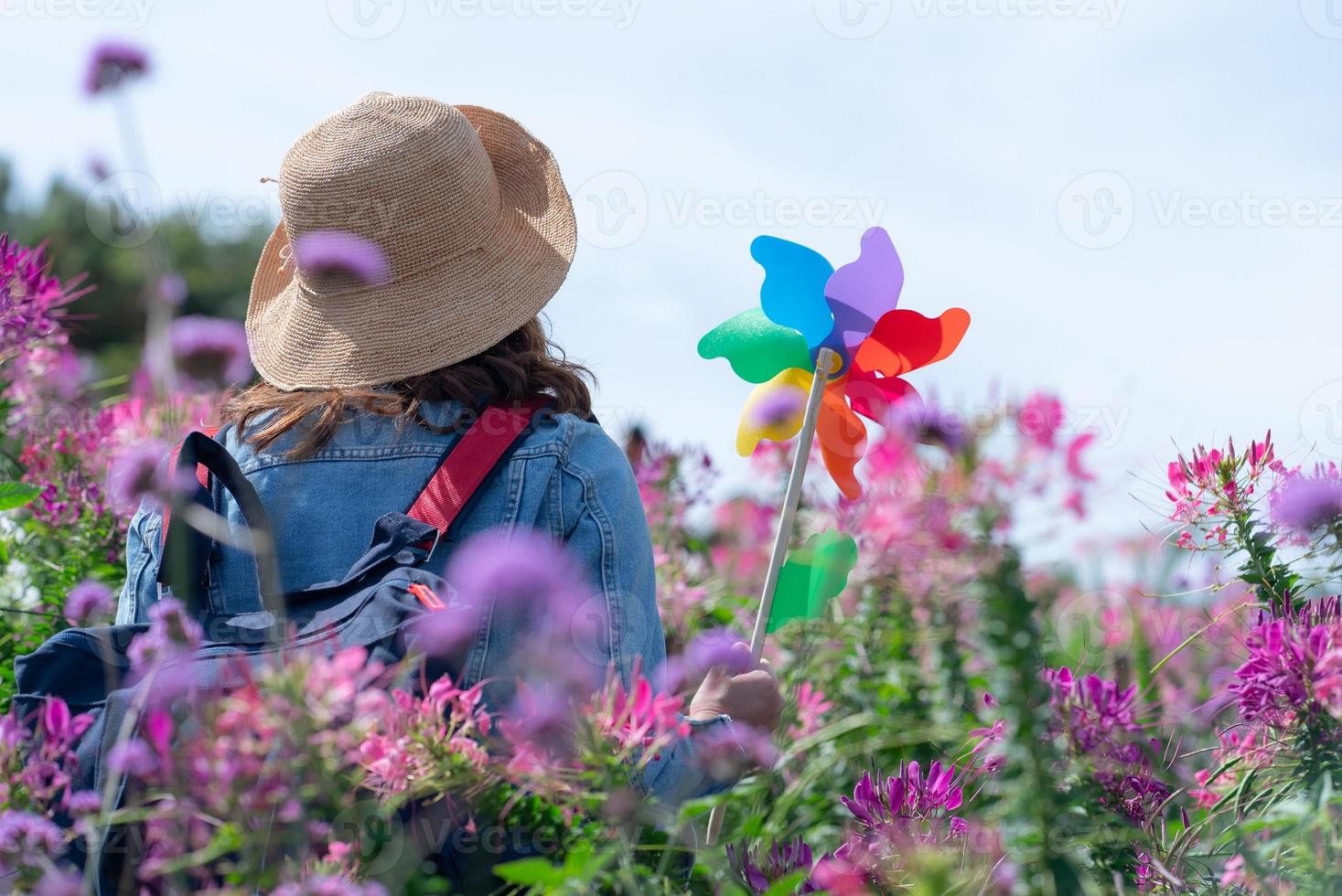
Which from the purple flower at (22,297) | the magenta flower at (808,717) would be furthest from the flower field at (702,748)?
the magenta flower at (808,717)

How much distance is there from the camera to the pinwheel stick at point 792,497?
74.7 inches

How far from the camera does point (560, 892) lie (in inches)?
43.1

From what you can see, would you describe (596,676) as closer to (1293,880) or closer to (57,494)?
(1293,880)

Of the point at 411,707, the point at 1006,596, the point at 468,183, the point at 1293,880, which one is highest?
the point at 468,183

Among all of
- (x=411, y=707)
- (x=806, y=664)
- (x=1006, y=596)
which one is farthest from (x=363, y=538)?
A: (x=806, y=664)

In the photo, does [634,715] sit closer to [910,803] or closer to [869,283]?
[910,803]

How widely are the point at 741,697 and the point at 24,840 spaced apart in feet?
3.04

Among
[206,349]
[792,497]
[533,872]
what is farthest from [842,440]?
[533,872]

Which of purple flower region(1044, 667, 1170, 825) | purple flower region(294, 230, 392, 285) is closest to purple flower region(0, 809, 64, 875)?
purple flower region(294, 230, 392, 285)

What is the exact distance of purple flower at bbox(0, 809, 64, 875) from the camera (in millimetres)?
1158

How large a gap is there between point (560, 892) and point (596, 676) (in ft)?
1.83

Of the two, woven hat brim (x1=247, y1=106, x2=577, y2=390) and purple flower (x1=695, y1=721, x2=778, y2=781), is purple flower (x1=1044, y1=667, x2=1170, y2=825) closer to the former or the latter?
purple flower (x1=695, y1=721, x2=778, y2=781)

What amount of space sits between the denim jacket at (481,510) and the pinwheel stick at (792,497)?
183 millimetres

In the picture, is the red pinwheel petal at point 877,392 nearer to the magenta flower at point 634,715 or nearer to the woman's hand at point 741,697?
the woman's hand at point 741,697
